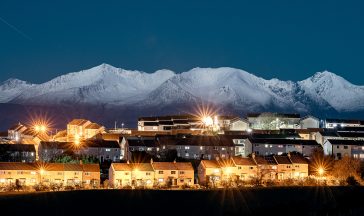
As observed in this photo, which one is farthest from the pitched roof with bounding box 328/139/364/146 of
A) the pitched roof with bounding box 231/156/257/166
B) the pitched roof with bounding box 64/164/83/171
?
the pitched roof with bounding box 64/164/83/171

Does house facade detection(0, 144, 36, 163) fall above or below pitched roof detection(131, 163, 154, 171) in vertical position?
above

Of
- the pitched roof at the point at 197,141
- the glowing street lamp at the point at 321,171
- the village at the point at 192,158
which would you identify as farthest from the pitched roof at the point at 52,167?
the glowing street lamp at the point at 321,171

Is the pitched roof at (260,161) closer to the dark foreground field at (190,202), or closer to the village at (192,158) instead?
the village at (192,158)

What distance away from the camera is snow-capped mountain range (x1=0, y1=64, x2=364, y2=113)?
370ft

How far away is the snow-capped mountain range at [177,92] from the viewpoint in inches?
4441

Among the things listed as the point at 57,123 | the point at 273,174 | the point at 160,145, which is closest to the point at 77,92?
the point at 57,123

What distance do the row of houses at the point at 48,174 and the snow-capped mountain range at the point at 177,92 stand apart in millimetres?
69488

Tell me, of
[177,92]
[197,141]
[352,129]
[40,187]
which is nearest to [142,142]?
[197,141]

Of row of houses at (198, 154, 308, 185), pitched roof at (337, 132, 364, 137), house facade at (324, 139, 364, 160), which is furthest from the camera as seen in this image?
pitched roof at (337, 132, 364, 137)

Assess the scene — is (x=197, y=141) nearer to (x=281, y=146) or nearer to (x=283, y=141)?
(x=281, y=146)

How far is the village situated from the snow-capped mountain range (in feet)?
146

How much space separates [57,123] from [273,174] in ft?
187

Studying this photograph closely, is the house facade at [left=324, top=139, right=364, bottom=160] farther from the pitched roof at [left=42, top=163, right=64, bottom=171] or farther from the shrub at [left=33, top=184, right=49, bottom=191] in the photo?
the shrub at [left=33, top=184, right=49, bottom=191]

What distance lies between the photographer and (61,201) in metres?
30.2
